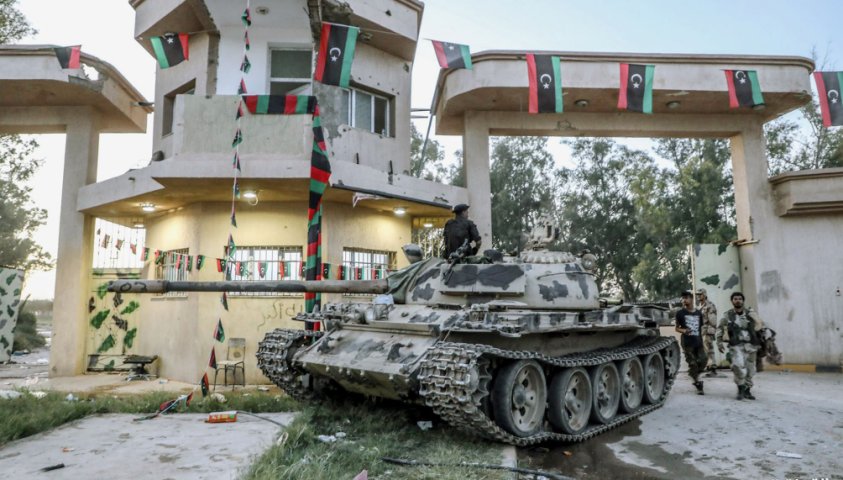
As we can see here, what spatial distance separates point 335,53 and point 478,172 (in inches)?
164

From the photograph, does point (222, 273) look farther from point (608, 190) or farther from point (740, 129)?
point (608, 190)

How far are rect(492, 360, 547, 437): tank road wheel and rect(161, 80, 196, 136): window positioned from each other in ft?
31.0

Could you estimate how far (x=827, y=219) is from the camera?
12.4 metres

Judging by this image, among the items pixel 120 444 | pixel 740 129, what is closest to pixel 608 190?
pixel 740 129

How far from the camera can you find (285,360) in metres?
6.94

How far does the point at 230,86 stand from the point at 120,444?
770cm

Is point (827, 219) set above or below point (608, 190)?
below

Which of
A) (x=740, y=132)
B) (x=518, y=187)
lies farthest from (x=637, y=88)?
(x=518, y=187)

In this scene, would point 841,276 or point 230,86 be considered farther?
point 841,276

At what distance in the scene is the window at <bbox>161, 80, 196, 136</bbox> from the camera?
11898 millimetres

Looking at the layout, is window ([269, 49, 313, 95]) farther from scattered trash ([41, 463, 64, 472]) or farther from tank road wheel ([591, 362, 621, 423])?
scattered trash ([41, 463, 64, 472])

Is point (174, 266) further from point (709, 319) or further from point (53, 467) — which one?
point (709, 319)

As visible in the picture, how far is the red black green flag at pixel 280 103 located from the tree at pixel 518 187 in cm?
1944

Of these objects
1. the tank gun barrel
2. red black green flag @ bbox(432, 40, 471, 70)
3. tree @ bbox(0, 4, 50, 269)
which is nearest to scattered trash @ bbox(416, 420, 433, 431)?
the tank gun barrel
